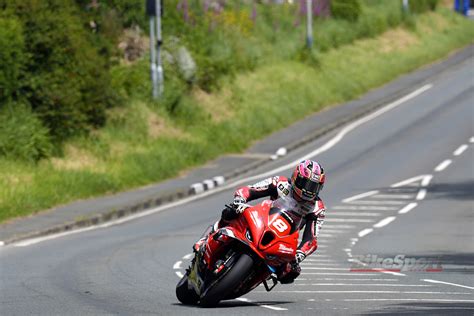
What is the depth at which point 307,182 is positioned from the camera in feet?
45.0

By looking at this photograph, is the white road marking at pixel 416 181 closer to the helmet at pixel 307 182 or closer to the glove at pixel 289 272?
the helmet at pixel 307 182

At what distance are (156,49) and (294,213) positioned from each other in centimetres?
2721

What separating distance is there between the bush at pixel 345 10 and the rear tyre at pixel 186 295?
50.5 metres

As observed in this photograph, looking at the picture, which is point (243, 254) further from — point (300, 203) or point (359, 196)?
point (359, 196)

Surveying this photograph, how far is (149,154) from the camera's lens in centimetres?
3506

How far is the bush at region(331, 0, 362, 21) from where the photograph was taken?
63.6m

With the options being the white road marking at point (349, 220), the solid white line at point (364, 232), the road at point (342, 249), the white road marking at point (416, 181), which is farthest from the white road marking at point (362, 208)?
the white road marking at point (416, 181)

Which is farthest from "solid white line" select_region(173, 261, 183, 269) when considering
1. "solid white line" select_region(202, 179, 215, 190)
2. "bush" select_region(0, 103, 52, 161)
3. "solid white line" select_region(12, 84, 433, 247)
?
"solid white line" select_region(202, 179, 215, 190)

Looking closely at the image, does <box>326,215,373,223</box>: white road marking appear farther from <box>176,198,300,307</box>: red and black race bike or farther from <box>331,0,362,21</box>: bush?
<box>331,0,362,21</box>: bush

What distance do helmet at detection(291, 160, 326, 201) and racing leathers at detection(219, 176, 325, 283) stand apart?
0.34 feet

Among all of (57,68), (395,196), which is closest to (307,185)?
(395,196)

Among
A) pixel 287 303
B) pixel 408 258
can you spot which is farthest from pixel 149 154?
pixel 287 303

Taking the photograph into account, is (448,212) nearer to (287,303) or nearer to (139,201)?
(139,201)

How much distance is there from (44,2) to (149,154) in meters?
4.98
